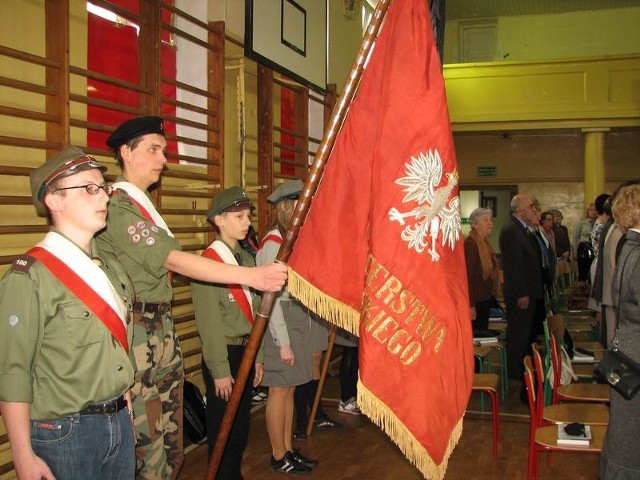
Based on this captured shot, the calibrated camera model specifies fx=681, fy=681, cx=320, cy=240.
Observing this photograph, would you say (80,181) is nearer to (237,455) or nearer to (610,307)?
(237,455)

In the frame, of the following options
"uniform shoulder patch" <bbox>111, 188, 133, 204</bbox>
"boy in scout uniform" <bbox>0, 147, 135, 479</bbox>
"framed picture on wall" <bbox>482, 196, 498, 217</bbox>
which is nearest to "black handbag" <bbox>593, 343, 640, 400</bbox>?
"boy in scout uniform" <bbox>0, 147, 135, 479</bbox>

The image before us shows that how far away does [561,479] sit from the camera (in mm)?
3846

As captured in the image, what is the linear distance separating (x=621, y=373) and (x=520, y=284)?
130 inches

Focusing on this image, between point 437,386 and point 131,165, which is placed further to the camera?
point 131,165

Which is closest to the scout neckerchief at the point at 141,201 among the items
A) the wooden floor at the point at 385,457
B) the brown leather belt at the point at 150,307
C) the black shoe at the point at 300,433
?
the brown leather belt at the point at 150,307

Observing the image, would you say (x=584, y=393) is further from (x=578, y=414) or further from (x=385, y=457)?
(x=385, y=457)

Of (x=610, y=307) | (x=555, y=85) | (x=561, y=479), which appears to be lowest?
(x=561, y=479)

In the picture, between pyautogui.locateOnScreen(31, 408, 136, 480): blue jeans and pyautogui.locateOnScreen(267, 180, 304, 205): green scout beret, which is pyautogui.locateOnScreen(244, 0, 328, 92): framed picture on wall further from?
pyautogui.locateOnScreen(31, 408, 136, 480): blue jeans

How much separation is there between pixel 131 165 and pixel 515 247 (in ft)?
13.1

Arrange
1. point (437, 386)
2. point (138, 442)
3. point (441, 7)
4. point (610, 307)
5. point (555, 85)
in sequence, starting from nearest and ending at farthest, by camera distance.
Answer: point (437, 386) → point (138, 442) → point (441, 7) → point (610, 307) → point (555, 85)

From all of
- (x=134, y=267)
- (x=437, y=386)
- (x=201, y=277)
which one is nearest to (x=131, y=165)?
(x=134, y=267)

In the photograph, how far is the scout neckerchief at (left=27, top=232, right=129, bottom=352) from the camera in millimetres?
1855

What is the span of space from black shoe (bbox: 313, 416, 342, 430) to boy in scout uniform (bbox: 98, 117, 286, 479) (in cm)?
219

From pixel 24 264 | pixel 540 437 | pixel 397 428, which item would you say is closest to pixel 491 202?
pixel 540 437
